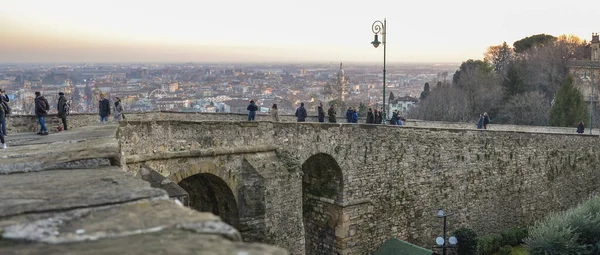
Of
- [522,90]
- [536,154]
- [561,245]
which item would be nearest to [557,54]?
[522,90]

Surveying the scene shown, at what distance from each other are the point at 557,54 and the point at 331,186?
45.5 meters

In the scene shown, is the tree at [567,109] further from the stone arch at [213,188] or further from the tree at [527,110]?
the stone arch at [213,188]

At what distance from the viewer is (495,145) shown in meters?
19.1

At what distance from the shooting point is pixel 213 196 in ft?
43.5

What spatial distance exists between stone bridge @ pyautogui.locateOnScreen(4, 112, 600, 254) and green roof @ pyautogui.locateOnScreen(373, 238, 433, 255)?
0.33 m

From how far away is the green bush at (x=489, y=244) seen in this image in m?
18.5

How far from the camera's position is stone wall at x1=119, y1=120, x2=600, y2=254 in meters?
12.4

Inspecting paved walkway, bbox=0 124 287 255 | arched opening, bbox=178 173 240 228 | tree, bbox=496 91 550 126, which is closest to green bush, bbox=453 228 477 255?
arched opening, bbox=178 173 240 228

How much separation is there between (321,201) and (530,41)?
54161 millimetres

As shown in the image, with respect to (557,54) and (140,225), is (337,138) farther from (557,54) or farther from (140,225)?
(557,54)

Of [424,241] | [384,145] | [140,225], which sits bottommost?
[424,241]

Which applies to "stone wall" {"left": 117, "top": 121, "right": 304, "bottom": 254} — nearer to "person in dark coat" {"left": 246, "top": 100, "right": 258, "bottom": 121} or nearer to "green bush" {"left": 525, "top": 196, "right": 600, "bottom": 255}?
"person in dark coat" {"left": 246, "top": 100, "right": 258, "bottom": 121}

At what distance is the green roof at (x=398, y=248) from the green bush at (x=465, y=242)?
285 cm

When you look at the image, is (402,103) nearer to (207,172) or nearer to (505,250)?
(505,250)
